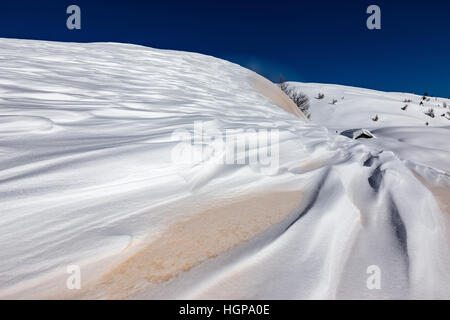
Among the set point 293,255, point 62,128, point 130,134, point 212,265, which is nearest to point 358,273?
point 293,255

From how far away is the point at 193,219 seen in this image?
0.85 meters

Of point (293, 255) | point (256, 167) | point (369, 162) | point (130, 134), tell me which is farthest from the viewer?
point (369, 162)

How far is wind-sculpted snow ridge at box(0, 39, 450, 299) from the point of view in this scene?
0.62 metres

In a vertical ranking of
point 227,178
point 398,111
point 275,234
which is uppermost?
point 398,111

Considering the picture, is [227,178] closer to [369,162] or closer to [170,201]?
[170,201]

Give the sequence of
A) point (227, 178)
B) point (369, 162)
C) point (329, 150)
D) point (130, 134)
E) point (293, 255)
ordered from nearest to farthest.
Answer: point (293, 255), point (227, 178), point (130, 134), point (369, 162), point (329, 150)

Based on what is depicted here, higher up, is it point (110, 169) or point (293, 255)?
point (110, 169)

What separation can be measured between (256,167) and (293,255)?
591 millimetres

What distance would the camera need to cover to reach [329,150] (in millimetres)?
1660

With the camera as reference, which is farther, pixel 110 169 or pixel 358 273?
pixel 110 169

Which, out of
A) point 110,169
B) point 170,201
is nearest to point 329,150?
point 170,201

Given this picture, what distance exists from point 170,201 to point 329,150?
48.1 inches

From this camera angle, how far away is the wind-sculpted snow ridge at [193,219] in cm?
62
